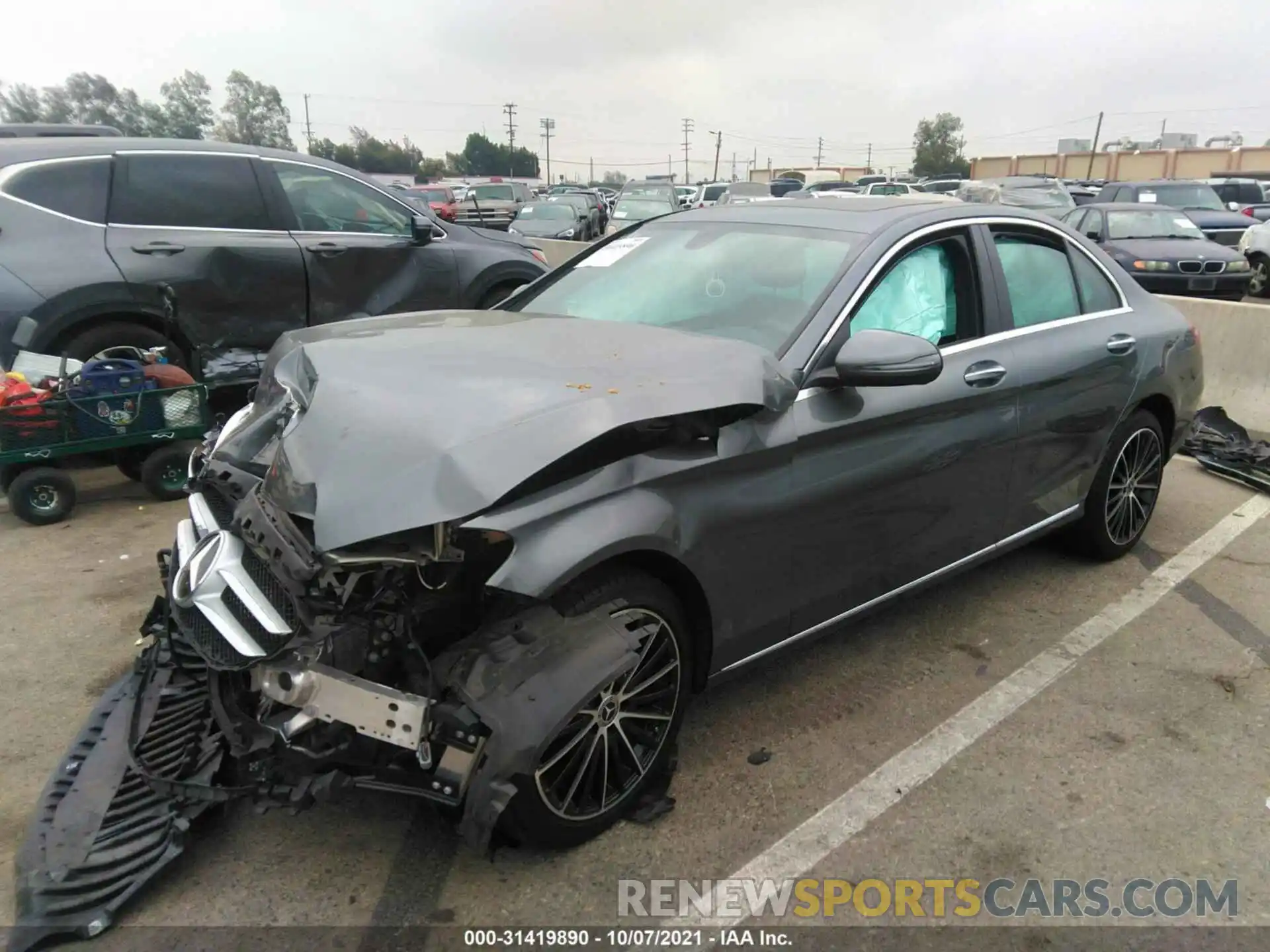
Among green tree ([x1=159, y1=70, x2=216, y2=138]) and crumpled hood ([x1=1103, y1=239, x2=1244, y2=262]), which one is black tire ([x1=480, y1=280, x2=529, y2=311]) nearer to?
crumpled hood ([x1=1103, y1=239, x2=1244, y2=262])

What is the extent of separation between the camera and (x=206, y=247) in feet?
19.5

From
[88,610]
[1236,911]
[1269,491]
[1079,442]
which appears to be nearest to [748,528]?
[1236,911]

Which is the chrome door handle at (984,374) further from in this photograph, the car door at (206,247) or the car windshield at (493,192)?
the car windshield at (493,192)

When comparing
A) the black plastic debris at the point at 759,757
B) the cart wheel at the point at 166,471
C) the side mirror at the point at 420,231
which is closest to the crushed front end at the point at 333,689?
the black plastic debris at the point at 759,757

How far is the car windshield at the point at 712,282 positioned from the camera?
317 cm

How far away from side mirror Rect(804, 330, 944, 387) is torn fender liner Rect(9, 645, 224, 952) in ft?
7.04

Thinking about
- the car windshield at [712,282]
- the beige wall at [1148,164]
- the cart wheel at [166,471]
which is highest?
the beige wall at [1148,164]

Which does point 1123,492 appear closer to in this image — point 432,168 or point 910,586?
point 910,586

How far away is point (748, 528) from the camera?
109 inches

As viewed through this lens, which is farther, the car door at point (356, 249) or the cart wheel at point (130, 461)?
the car door at point (356, 249)

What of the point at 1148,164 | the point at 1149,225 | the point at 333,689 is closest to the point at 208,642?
the point at 333,689

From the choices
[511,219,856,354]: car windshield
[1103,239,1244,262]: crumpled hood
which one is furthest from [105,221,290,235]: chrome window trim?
[1103,239,1244,262]: crumpled hood

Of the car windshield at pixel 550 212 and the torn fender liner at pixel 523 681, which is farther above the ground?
the car windshield at pixel 550 212

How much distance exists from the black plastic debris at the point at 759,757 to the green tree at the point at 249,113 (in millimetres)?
98391
